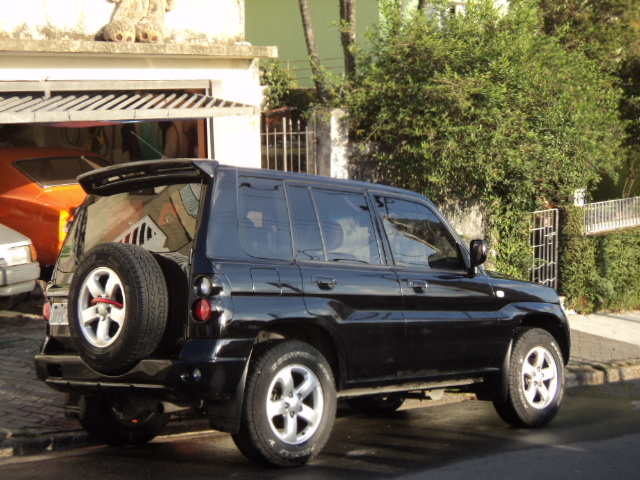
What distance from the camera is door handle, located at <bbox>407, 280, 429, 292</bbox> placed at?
23.6 feet

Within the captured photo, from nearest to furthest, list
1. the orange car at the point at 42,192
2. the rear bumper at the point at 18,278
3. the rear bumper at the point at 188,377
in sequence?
the rear bumper at the point at 188,377 < the rear bumper at the point at 18,278 < the orange car at the point at 42,192

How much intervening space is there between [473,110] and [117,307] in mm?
8045

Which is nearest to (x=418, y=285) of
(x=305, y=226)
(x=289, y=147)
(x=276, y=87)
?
(x=305, y=226)

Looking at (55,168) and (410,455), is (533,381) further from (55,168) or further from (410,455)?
(55,168)

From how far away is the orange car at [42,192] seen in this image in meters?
12.3

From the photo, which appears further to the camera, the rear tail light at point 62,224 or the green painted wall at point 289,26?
the green painted wall at point 289,26

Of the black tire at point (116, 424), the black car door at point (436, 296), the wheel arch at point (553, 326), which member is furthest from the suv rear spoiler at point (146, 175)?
the wheel arch at point (553, 326)

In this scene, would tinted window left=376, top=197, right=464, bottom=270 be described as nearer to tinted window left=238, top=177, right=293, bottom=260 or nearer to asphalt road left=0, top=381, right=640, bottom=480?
tinted window left=238, top=177, right=293, bottom=260

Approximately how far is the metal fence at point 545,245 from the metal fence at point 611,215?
2.06 feet

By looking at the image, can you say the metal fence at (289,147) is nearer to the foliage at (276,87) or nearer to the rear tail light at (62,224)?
the foliage at (276,87)

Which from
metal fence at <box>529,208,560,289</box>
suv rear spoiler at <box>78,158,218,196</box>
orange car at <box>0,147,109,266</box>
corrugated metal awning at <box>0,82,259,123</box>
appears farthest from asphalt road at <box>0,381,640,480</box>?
metal fence at <box>529,208,560,289</box>

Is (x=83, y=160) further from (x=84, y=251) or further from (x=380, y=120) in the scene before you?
(x=84, y=251)

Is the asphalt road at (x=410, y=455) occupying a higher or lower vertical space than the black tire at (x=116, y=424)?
lower

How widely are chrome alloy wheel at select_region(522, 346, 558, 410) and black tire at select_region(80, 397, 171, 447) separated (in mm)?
2984
